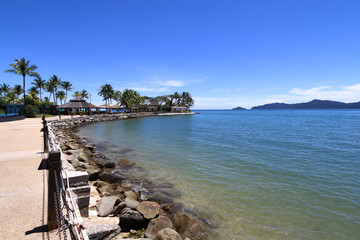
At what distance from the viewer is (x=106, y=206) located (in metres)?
5.55

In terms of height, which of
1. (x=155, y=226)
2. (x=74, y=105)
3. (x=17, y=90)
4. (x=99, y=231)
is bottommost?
(x=155, y=226)

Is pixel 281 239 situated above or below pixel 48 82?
below

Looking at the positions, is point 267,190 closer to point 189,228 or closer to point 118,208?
point 189,228

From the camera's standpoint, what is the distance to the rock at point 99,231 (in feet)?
12.7

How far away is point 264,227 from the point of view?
18.3ft

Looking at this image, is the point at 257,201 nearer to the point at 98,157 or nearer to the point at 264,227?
the point at 264,227

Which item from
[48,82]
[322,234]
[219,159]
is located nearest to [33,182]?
[322,234]

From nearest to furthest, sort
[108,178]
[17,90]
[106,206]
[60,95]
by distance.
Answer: [106,206] < [108,178] < [60,95] < [17,90]

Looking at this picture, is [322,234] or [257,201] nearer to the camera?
[322,234]

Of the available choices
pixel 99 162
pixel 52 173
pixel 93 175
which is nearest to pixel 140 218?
pixel 52 173

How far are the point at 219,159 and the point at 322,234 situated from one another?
7.37 m

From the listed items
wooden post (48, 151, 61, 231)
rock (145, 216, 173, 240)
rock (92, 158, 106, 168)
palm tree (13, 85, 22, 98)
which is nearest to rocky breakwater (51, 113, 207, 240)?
rock (145, 216, 173, 240)

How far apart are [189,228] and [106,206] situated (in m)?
2.58

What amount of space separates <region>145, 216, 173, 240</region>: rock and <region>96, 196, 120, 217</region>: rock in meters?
1.42
